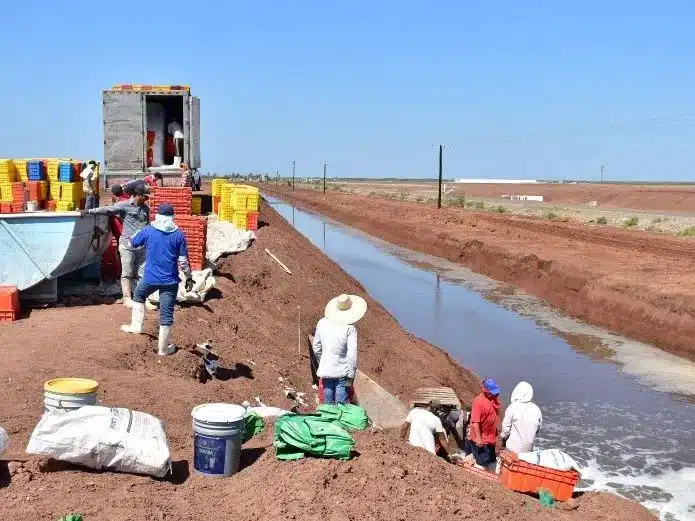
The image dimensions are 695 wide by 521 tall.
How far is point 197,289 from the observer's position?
1230cm

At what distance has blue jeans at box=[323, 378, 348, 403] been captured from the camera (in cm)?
815

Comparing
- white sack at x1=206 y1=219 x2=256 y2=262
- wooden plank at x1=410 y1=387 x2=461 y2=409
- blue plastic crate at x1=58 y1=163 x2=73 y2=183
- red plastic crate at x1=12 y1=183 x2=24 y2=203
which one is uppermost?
blue plastic crate at x1=58 y1=163 x2=73 y2=183

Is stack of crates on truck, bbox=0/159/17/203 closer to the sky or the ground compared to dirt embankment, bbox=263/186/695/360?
closer to the sky

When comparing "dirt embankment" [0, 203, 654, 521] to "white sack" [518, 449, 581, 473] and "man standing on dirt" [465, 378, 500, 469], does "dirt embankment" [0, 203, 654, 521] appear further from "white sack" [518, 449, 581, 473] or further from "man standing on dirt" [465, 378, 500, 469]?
"man standing on dirt" [465, 378, 500, 469]

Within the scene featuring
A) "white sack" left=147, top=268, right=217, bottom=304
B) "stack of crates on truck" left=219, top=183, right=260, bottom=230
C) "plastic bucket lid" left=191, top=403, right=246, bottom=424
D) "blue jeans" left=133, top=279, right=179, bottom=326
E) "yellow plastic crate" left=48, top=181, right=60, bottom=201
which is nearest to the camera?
"plastic bucket lid" left=191, top=403, right=246, bottom=424

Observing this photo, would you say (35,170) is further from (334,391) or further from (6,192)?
(334,391)

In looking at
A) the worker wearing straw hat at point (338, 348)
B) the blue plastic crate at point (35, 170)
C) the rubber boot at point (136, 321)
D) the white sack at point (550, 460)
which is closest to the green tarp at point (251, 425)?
the worker wearing straw hat at point (338, 348)

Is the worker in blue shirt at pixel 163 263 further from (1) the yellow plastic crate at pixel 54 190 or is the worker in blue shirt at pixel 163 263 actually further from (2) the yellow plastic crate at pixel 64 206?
(1) the yellow plastic crate at pixel 54 190

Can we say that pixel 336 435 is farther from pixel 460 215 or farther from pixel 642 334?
pixel 460 215

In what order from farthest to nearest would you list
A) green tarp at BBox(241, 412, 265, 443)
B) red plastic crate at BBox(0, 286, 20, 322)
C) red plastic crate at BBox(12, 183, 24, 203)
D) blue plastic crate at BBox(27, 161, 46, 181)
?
blue plastic crate at BBox(27, 161, 46, 181)
red plastic crate at BBox(12, 183, 24, 203)
red plastic crate at BBox(0, 286, 20, 322)
green tarp at BBox(241, 412, 265, 443)

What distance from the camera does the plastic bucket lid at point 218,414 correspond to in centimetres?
599

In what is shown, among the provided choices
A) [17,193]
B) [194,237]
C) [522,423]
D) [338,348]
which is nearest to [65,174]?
[17,193]

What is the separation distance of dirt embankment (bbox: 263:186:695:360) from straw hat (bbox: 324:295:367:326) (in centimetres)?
1258

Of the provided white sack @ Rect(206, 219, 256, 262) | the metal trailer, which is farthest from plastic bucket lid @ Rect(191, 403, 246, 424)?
the metal trailer
